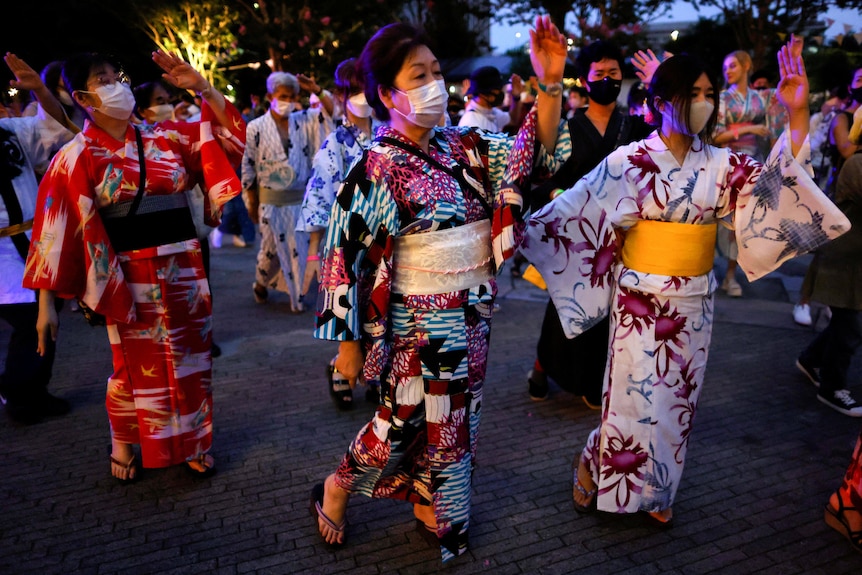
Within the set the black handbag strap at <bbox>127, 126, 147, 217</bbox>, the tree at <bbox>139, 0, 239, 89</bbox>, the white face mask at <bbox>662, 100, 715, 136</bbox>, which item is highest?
the tree at <bbox>139, 0, 239, 89</bbox>

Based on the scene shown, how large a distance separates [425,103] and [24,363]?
2968mm

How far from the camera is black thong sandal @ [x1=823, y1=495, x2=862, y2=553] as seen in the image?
8.36 ft

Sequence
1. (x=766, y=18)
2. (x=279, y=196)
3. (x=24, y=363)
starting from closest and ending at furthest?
(x=24, y=363)
(x=279, y=196)
(x=766, y=18)

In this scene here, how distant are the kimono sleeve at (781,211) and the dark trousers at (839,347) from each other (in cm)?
161

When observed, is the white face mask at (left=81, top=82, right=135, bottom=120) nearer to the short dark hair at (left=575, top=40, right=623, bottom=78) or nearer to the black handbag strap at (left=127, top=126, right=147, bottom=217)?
the black handbag strap at (left=127, top=126, right=147, bottom=217)

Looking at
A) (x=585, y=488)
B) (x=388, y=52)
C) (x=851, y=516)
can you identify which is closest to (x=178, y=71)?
(x=388, y=52)

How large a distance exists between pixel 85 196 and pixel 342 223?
1.22m

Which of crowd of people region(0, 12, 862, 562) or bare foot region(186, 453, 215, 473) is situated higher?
crowd of people region(0, 12, 862, 562)

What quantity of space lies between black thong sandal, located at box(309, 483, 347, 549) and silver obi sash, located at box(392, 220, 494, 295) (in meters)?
1.02

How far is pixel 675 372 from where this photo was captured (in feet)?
8.23

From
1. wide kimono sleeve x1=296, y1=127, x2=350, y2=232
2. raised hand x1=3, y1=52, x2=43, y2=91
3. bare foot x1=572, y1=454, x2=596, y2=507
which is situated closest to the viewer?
bare foot x1=572, y1=454, x2=596, y2=507

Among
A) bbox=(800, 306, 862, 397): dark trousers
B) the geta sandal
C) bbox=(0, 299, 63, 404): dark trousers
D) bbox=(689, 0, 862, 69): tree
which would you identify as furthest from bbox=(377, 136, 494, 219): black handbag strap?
bbox=(689, 0, 862, 69): tree

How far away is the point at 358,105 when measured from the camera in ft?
13.5

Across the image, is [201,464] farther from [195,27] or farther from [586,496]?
[195,27]
